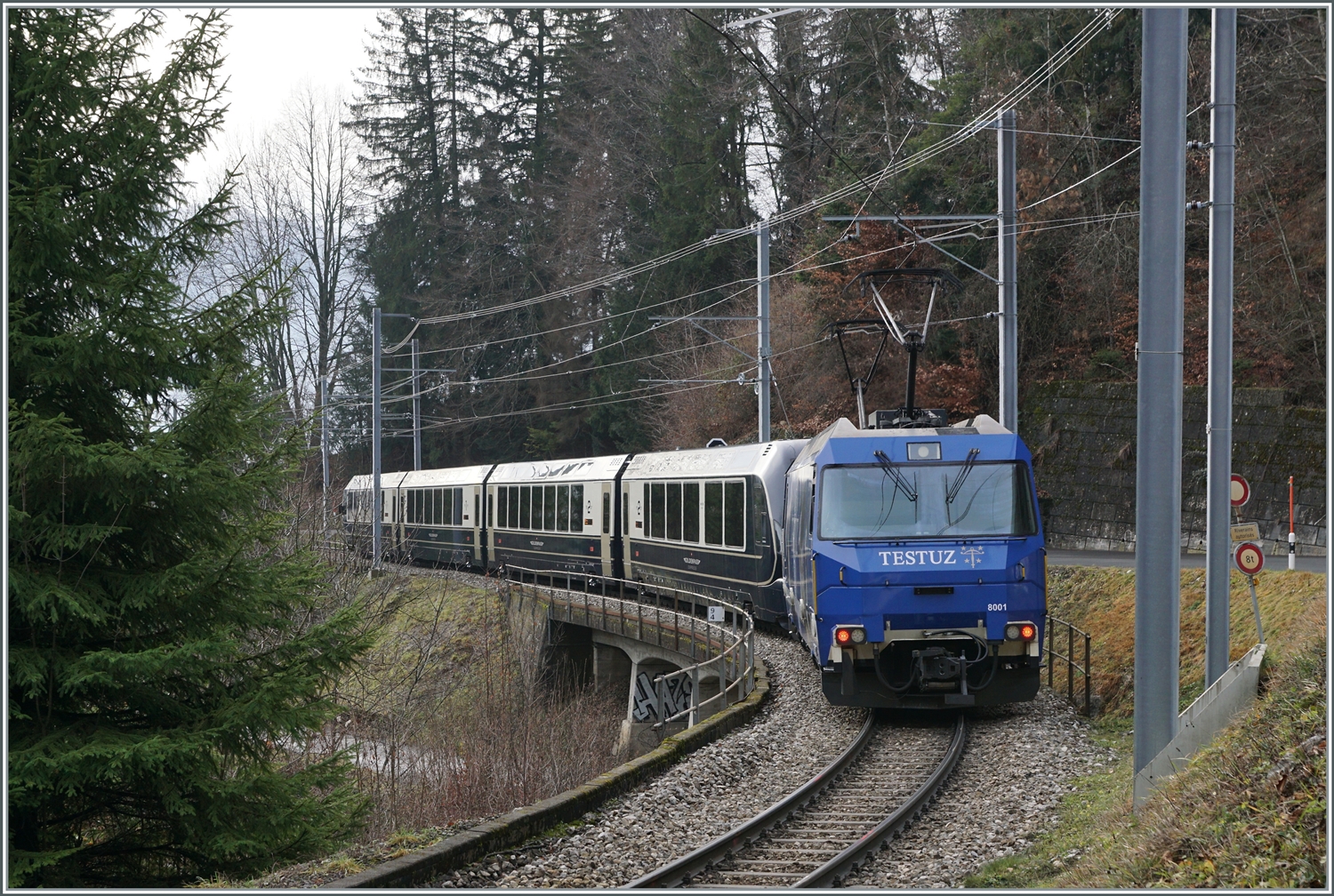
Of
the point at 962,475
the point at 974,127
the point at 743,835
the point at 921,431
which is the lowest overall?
the point at 743,835

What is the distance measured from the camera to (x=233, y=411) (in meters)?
9.19

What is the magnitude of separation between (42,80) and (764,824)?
7.76 metres

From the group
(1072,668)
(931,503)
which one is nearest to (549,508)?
(1072,668)

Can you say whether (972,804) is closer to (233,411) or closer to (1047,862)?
(1047,862)

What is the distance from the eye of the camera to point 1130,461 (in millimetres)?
26172

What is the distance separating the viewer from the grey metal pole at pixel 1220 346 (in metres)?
11.1

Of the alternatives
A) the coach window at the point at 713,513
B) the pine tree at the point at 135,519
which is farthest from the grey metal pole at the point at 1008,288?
the pine tree at the point at 135,519

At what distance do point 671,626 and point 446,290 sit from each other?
→ 136ft

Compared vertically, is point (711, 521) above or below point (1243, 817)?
above

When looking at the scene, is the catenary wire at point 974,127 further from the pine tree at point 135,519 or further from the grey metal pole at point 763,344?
the pine tree at point 135,519

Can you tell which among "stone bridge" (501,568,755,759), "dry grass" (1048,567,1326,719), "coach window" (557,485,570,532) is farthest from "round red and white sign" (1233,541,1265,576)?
"coach window" (557,485,570,532)

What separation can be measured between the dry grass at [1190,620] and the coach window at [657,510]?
8.35 m

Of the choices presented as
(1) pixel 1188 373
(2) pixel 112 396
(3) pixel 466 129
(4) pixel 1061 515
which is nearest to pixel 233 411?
(2) pixel 112 396

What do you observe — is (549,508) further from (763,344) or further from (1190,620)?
(1190,620)
